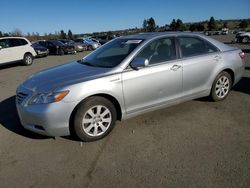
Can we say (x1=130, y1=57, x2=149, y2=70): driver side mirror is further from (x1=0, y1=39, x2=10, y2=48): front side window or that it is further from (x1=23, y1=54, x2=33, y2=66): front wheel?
(x1=23, y1=54, x2=33, y2=66): front wheel

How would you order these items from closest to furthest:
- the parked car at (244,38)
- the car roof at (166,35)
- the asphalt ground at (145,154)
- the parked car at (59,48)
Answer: the asphalt ground at (145,154)
the car roof at (166,35)
the parked car at (59,48)
the parked car at (244,38)

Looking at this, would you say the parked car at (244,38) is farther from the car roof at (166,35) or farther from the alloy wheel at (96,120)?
the alloy wheel at (96,120)

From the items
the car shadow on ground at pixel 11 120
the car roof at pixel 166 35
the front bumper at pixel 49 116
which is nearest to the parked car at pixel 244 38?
the car roof at pixel 166 35

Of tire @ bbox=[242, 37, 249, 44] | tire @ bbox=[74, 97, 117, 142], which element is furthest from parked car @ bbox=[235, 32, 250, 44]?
tire @ bbox=[74, 97, 117, 142]

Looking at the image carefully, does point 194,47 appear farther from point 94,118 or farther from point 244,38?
point 244,38

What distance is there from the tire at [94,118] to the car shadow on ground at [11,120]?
0.79 m

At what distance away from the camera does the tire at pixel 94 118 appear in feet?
11.9

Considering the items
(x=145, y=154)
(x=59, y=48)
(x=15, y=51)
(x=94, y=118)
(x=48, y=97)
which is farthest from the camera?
(x=59, y=48)

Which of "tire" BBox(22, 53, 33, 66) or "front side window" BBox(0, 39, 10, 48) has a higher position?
"front side window" BBox(0, 39, 10, 48)

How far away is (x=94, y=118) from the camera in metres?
3.76

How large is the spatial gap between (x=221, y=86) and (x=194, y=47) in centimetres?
107

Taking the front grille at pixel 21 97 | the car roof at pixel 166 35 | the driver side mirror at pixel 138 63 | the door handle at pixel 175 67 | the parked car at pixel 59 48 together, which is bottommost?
the parked car at pixel 59 48

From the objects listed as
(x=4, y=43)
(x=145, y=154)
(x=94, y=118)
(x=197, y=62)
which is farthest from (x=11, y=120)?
(x=4, y=43)

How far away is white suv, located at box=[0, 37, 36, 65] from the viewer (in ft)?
42.2
